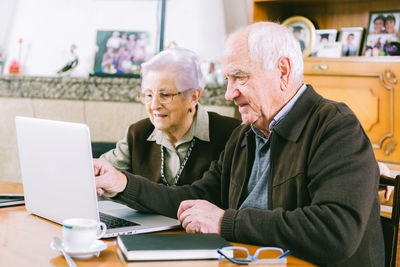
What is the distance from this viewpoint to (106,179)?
4.78 ft

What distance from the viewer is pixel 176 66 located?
82.2 inches

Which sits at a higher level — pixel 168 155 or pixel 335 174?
pixel 335 174

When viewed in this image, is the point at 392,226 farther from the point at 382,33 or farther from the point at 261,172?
the point at 382,33

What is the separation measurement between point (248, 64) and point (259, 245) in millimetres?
533

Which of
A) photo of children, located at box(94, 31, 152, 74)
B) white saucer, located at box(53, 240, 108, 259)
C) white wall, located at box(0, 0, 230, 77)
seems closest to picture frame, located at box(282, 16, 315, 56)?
white wall, located at box(0, 0, 230, 77)

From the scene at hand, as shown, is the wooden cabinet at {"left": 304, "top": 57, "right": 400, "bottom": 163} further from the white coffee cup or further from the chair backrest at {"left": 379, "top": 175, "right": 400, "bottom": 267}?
the white coffee cup

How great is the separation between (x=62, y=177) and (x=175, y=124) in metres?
0.86

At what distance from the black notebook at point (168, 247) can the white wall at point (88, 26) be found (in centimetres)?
259

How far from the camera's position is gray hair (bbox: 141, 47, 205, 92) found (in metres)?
2.09

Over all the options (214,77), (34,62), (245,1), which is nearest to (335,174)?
(214,77)

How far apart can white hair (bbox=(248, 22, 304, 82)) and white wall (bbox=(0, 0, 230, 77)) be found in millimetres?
2167

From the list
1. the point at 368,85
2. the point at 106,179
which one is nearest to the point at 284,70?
the point at 106,179

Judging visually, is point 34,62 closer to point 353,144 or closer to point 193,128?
point 193,128

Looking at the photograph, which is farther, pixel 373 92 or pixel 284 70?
pixel 373 92
